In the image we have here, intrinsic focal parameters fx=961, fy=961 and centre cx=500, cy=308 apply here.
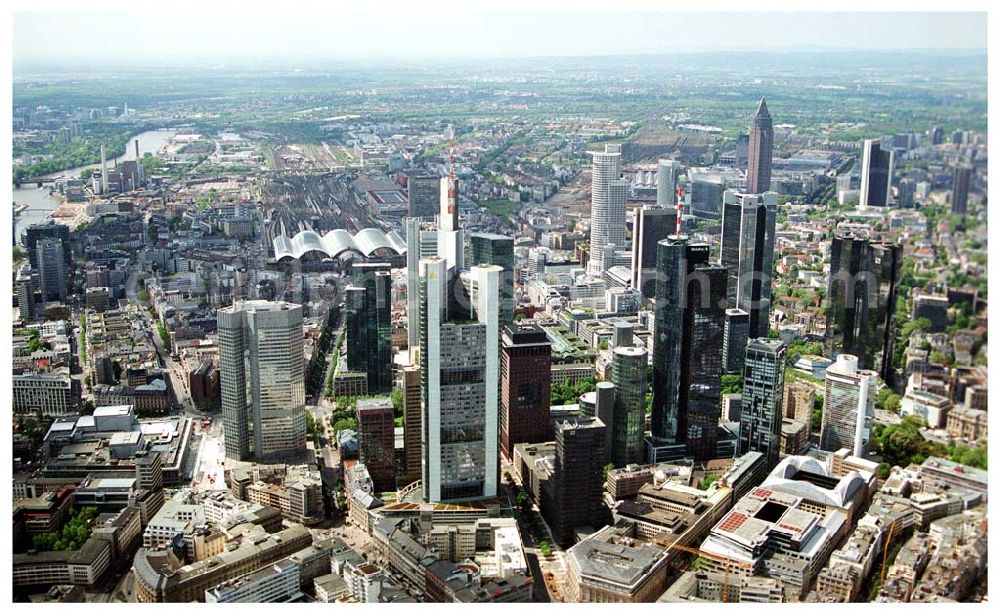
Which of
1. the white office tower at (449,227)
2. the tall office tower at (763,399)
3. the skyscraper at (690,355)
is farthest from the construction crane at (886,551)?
the white office tower at (449,227)

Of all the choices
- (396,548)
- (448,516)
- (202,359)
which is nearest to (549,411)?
(448,516)

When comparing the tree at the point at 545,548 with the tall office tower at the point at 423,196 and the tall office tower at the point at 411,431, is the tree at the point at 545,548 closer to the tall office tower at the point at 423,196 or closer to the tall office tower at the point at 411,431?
the tall office tower at the point at 411,431

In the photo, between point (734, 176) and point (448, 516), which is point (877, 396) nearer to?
point (448, 516)

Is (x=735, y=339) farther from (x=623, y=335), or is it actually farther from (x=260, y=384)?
(x=260, y=384)

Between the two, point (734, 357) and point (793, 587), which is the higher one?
point (734, 357)

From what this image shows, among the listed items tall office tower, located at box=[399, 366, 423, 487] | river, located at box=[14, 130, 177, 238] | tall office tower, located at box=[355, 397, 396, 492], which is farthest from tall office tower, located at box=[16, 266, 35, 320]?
tall office tower, located at box=[399, 366, 423, 487]

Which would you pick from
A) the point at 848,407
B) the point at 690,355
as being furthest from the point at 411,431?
the point at 848,407
